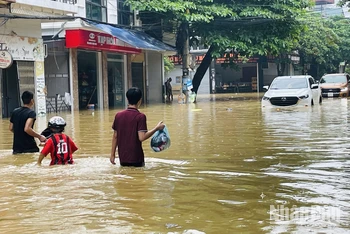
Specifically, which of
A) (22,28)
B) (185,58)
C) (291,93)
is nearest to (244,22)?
(185,58)

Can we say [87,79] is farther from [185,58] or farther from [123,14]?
[185,58]

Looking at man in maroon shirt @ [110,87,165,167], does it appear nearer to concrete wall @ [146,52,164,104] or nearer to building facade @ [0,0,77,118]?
building facade @ [0,0,77,118]

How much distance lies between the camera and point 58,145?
7.70 metres

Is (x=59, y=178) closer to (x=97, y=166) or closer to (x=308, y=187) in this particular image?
(x=97, y=166)

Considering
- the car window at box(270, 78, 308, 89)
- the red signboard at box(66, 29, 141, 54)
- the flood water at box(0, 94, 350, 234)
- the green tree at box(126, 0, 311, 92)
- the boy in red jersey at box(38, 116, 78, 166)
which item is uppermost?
the green tree at box(126, 0, 311, 92)

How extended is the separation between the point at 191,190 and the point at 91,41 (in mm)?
19301

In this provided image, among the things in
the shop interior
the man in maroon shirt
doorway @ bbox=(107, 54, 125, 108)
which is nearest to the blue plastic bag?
the man in maroon shirt

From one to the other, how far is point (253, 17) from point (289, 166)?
76.2 feet

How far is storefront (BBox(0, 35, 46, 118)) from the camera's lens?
850 inches

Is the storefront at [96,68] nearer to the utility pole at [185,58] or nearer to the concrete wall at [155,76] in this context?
the utility pole at [185,58]

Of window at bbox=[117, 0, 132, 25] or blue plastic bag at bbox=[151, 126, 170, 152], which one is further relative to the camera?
window at bbox=[117, 0, 132, 25]

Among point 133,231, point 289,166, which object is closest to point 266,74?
point 289,166

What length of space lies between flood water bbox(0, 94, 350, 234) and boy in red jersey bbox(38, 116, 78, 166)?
0.13 meters

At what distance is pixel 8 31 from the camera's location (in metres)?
20.8
